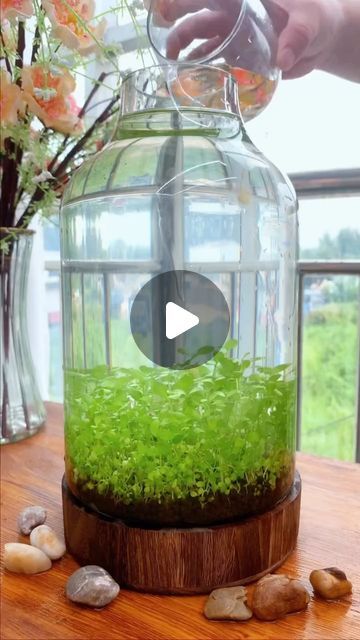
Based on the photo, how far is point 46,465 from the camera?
0.80 meters

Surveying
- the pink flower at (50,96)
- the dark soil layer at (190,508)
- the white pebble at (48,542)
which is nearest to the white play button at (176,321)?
the dark soil layer at (190,508)

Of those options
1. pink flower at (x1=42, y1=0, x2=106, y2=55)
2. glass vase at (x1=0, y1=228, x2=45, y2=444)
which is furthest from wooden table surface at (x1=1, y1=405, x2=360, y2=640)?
pink flower at (x1=42, y1=0, x2=106, y2=55)

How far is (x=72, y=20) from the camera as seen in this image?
0.62 m

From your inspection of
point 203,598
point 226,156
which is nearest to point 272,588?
point 203,598

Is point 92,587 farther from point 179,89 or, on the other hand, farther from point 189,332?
point 179,89

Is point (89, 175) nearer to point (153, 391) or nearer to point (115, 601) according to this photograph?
point (153, 391)

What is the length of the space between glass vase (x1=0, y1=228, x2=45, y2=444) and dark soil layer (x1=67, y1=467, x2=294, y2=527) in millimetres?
450

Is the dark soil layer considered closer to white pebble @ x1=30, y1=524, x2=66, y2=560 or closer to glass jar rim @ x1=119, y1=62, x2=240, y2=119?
white pebble @ x1=30, y1=524, x2=66, y2=560

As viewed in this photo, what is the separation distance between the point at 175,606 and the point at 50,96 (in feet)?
2.16

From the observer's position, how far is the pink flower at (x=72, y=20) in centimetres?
60

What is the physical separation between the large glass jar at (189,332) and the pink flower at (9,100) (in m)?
0.22

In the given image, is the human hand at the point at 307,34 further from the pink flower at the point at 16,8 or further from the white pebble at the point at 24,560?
the white pebble at the point at 24,560

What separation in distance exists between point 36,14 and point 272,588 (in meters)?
0.71

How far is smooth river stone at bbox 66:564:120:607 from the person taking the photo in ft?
1.52
